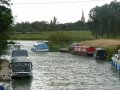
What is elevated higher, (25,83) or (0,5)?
(0,5)

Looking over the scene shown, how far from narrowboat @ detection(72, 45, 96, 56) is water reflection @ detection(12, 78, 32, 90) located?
43.1 meters

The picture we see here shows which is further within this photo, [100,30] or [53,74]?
[100,30]

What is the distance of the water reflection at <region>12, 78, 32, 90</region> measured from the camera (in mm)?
44037

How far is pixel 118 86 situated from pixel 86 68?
1938 centimetres

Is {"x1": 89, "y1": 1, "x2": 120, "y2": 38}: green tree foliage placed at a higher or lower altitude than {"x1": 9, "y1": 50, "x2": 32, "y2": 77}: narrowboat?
higher

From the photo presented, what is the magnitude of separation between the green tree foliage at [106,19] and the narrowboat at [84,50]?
2174 centimetres

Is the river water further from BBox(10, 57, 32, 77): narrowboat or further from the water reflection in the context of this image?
BBox(10, 57, 32, 77): narrowboat

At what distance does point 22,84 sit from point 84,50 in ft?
158

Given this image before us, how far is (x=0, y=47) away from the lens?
42.6 meters

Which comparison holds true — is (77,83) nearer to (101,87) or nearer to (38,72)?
(101,87)

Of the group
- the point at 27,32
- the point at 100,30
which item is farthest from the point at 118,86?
the point at 27,32

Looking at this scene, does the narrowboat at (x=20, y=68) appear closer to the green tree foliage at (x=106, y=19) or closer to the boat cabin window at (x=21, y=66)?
the boat cabin window at (x=21, y=66)

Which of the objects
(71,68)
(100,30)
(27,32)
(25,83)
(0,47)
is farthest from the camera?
(27,32)

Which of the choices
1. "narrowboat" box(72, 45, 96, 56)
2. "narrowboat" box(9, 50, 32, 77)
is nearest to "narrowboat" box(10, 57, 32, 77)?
"narrowboat" box(9, 50, 32, 77)
